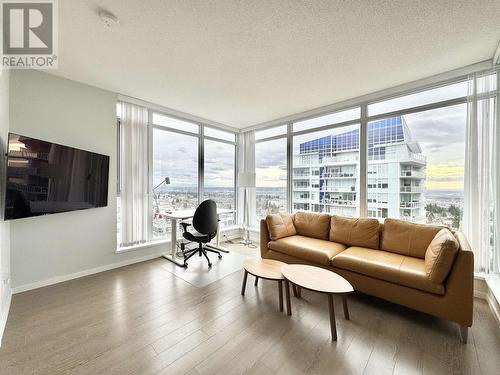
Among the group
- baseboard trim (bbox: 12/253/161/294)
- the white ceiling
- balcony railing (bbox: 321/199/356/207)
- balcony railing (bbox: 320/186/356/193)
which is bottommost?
baseboard trim (bbox: 12/253/161/294)

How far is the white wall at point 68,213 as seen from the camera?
2.49 m

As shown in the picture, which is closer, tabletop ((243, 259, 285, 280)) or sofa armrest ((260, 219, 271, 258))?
tabletop ((243, 259, 285, 280))

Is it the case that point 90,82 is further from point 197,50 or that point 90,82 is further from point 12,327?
point 12,327

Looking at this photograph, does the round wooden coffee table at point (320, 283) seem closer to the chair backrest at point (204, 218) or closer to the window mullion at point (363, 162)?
the chair backrest at point (204, 218)

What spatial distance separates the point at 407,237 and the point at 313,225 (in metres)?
1.24

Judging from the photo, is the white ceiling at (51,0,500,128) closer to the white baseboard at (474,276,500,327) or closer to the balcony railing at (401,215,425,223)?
the balcony railing at (401,215,425,223)

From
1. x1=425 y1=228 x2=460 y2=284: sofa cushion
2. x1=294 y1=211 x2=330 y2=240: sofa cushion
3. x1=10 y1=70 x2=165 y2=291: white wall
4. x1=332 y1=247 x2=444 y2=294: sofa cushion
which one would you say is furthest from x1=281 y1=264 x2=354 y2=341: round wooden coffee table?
x1=10 y1=70 x2=165 y2=291: white wall

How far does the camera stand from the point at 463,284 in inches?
69.1

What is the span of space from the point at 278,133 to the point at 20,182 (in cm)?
412

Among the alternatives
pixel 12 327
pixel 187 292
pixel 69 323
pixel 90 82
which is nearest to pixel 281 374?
pixel 187 292

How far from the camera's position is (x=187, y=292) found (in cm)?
249

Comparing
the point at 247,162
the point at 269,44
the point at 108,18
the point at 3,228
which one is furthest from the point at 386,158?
the point at 3,228

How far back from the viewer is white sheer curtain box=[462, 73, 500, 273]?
2324mm

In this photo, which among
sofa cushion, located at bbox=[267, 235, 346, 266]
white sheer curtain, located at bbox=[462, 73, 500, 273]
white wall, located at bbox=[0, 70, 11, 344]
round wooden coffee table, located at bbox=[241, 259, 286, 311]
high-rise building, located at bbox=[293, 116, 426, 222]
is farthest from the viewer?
high-rise building, located at bbox=[293, 116, 426, 222]
